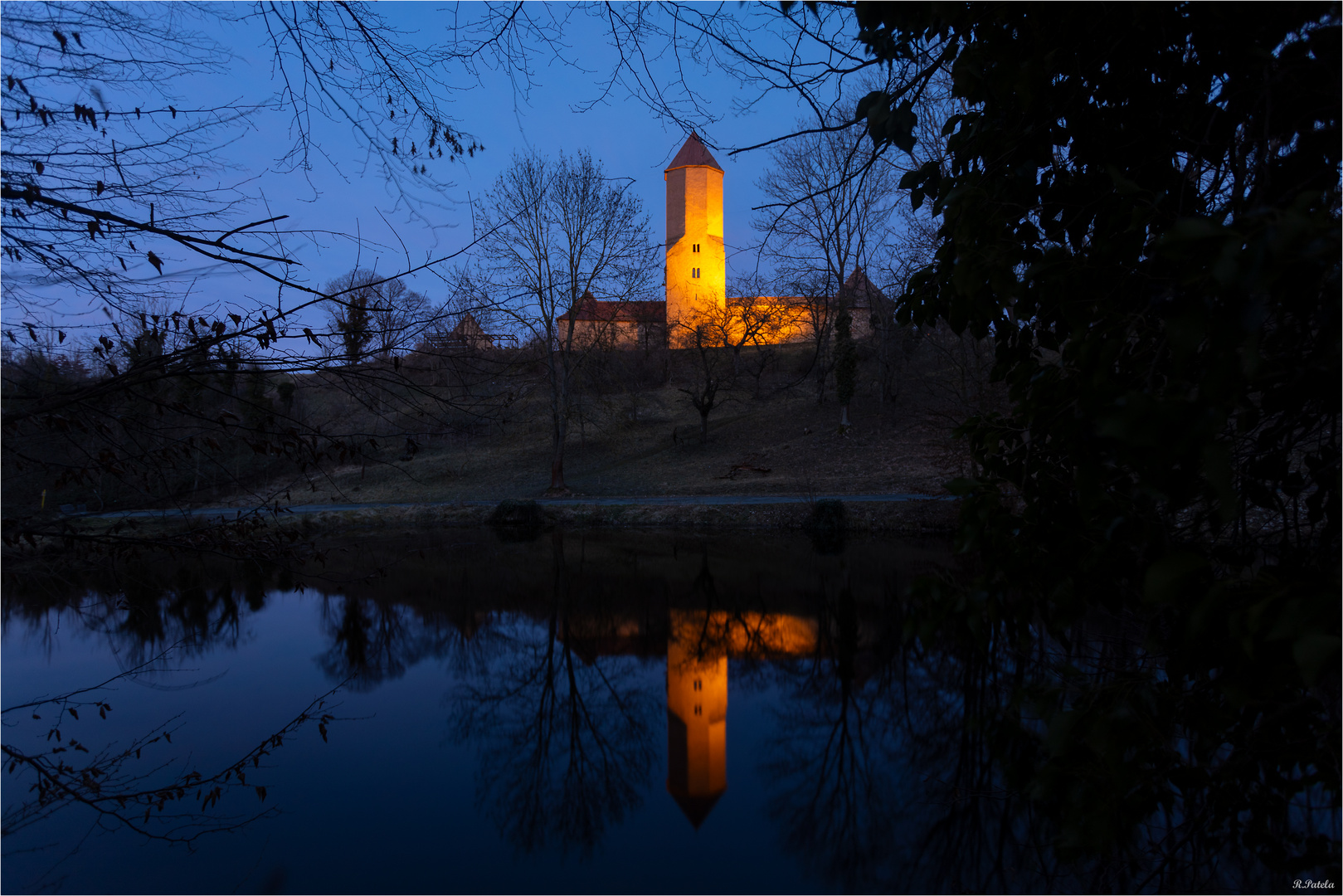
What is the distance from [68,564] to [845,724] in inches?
291

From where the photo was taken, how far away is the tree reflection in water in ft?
22.6

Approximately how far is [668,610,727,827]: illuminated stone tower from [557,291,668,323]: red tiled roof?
539 inches

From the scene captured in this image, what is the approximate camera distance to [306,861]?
5.89 m

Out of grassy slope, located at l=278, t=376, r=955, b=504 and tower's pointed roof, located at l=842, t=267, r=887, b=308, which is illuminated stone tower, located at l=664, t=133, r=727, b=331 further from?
tower's pointed roof, located at l=842, t=267, r=887, b=308

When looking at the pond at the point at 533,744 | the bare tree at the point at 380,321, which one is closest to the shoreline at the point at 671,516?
the pond at the point at 533,744

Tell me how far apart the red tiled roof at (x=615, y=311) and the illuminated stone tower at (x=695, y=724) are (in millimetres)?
13690

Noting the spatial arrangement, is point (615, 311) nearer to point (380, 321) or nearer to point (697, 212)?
point (380, 321)

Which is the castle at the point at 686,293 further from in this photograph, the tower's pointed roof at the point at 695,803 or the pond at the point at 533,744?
the tower's pointed roof at the point at 695,803

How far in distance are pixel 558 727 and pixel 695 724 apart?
173 cm

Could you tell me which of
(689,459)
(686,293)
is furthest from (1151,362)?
(686,293)

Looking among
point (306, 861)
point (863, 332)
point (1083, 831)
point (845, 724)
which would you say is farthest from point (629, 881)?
point (863, 332)

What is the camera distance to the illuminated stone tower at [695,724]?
710 centimetres

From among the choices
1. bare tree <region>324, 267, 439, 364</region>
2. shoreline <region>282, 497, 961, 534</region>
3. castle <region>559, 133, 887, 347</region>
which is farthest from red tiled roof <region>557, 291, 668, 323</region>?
bare tree <region>324, 267, 439, 364</region>

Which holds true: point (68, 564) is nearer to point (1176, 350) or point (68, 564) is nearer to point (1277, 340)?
point (1176, 350)
